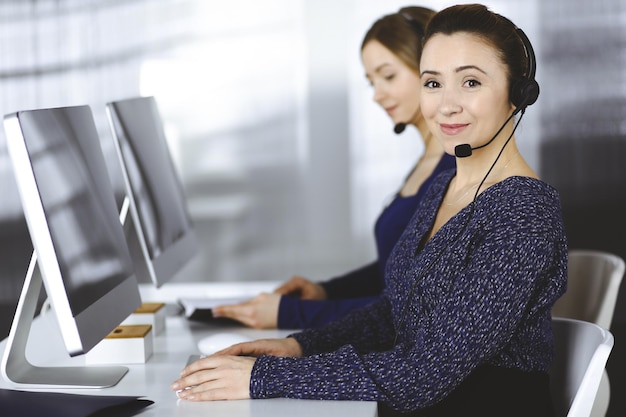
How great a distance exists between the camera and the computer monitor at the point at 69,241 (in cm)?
121

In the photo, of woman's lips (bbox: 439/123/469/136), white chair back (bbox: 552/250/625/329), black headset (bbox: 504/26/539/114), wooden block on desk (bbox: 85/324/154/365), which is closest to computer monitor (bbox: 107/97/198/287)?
wooden block on desk (bbox: 85/324/154/365)

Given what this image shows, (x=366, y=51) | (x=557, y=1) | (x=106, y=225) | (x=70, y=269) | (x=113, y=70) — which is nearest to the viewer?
(x=70, y=269)

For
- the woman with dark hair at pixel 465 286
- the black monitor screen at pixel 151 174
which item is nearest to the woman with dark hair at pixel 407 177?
the black monitor screen at pixel 151 174

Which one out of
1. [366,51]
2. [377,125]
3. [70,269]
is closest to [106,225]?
[70,269]

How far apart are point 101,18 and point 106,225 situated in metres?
3.17

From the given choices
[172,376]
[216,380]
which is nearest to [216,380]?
[216,380]

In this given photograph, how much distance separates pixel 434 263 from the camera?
1.39 metres

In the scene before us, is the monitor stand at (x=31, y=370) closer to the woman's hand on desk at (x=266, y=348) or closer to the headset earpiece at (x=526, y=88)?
the woman's hand on desk at (x=266, y=348)

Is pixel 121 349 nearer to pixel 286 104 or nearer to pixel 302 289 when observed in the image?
pixel 302 289

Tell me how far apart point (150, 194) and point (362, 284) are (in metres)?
0.72

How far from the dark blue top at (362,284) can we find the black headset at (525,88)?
1.61 ft

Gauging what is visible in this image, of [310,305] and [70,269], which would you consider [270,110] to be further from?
[70,269]

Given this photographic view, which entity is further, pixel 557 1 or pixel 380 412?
pixel 557 1

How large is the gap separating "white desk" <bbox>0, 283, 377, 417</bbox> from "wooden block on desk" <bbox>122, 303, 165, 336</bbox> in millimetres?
21
